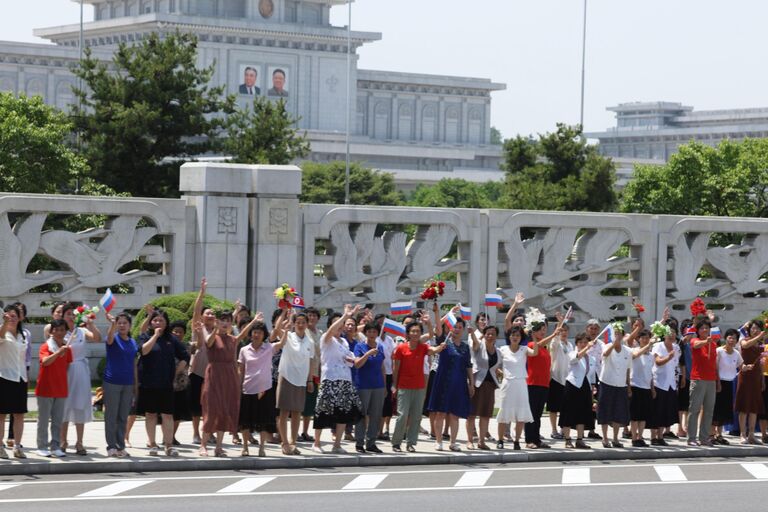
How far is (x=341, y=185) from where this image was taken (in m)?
81.6

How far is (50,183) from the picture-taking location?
37.2 m

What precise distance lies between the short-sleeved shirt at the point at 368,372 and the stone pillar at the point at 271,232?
733 cm

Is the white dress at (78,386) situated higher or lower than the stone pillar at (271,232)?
lower

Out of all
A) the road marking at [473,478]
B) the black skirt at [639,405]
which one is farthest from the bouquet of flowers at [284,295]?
the black skirt at [639,405]

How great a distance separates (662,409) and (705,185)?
33069 millimetres

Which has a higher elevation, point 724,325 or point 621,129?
point 621,129

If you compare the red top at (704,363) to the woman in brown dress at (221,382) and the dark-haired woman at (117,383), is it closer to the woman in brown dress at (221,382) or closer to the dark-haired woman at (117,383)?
the woman in brown dress at (221,382)

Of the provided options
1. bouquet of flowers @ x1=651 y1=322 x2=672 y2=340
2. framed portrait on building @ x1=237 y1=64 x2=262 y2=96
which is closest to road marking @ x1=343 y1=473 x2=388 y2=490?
bouquet of flowers @ x1=651 y1=322 x2=672 y2=340

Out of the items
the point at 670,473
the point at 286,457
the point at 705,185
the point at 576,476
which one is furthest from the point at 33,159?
the point at 705,185

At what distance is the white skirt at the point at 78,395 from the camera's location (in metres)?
17.9

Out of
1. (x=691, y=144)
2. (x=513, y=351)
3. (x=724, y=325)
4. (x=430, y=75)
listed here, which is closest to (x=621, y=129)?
(x=430, y=75)

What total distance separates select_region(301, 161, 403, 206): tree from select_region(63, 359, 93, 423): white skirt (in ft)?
200

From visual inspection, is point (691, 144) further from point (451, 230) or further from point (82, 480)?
point (82, 480)

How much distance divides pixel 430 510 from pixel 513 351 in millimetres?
4767
